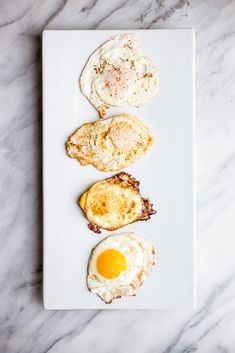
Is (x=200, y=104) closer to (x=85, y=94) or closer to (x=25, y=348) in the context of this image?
(x=85, y=94)

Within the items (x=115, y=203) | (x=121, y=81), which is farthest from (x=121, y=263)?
(x=121, y=81)

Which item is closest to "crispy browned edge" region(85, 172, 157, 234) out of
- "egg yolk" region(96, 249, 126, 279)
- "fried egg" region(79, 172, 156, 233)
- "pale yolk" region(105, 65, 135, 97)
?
"fried egg" region(79, 172, 156, 233)

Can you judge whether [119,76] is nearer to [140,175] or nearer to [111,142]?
[111,142]

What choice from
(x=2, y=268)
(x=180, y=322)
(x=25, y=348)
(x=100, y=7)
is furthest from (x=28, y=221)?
(x=100, y=7)

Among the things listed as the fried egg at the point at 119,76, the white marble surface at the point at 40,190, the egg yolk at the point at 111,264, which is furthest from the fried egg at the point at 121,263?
the fried egg at the point at 119,76

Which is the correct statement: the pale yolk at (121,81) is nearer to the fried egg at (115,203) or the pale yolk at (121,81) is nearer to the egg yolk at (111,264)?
the fried egg at (115,203)
